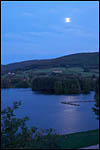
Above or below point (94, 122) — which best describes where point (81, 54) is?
above

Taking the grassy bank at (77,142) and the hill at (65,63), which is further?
the hill at (65,63)

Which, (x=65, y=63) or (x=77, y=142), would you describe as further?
(x=65, y=63)

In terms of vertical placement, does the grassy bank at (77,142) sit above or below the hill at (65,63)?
below

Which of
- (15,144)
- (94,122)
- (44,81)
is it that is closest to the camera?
(15,144)

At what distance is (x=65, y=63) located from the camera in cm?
4653

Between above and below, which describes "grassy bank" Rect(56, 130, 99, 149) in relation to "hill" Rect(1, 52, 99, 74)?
below

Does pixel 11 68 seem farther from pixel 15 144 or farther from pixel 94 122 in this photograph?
pixel 15 144

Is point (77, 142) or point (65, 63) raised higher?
point (65, 63)

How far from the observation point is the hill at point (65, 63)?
145ft

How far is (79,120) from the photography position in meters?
13.3

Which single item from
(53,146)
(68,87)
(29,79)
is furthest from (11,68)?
(53,146)

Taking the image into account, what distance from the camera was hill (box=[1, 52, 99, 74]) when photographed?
44206mm

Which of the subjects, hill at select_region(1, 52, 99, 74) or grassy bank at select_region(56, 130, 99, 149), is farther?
hill at select_region(1, 52, 99, 74)

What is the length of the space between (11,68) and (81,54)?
15.1 meters
